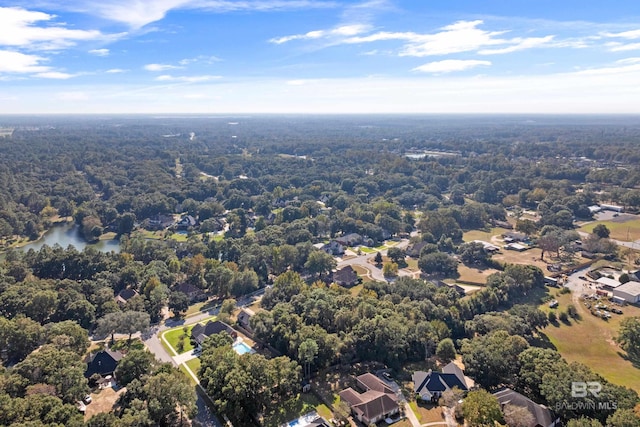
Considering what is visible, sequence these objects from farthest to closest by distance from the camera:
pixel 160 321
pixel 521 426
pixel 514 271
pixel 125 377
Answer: pixel 514 271, pixel 160 321, pixel 125 377, pixel 521 426

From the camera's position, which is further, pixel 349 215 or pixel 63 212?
pixel 63 212

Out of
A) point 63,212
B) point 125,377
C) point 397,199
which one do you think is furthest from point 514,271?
Answer: point 63,212

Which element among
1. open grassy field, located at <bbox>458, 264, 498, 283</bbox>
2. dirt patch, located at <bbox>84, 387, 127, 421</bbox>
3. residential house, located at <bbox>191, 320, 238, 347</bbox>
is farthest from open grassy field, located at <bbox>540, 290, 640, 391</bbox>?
dirt patch, located at <bbox>84, 387, 127, 421</bbox>

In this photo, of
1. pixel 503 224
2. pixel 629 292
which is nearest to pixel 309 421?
pixel 629 292

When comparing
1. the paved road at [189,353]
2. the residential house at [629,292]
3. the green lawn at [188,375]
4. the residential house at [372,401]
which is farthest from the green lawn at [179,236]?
the residential house at [629,292]

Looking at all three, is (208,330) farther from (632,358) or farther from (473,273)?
(632,358)

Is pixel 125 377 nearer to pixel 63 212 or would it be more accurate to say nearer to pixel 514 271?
pixel 514 271

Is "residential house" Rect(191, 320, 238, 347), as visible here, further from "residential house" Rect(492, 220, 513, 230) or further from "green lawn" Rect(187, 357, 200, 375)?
"residential house" Rect(492, 220, 513, 230)
